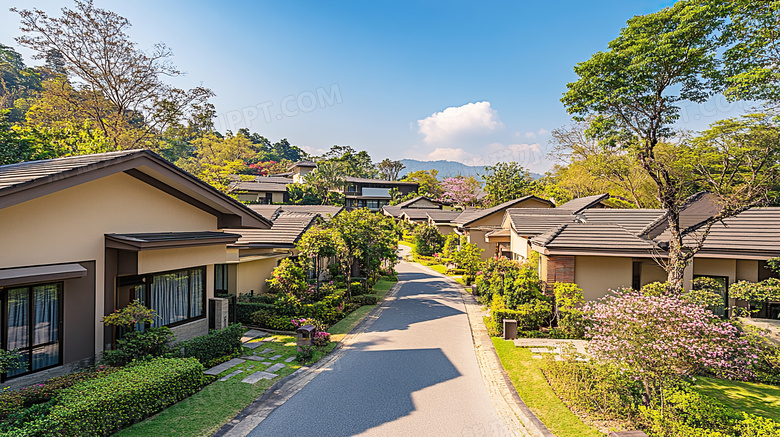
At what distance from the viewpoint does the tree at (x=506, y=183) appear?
4219 cm

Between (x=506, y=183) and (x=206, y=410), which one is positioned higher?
(x=506, y=183)

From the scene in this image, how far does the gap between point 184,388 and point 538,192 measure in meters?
41.2

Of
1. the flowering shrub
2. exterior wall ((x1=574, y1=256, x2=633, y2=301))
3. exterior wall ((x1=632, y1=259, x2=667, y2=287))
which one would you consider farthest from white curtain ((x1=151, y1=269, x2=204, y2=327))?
exterior wall ((x1=632, y1=259, x2=667, y2=287))

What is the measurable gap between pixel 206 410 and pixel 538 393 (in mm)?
A: 7184

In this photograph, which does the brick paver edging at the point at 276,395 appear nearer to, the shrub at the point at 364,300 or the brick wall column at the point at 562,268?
the shrub at the point at 364,300

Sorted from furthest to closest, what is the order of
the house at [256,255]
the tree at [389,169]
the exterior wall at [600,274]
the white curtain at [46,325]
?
the tree at [389,169], the house at [256,255], the exterior wall at [600,274], the white curtain at [46,325]

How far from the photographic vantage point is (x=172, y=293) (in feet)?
33.1

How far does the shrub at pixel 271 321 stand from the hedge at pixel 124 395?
4.78 m

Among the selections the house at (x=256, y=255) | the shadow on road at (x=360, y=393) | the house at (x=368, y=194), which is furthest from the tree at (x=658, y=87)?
the house at (x=368, y=194)

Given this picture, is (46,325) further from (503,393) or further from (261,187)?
(261,187)

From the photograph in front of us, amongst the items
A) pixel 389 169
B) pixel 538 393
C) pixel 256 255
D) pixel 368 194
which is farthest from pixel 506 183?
pixel 389 169

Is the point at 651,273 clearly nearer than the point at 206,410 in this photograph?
No

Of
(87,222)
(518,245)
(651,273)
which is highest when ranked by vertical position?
(87,222)

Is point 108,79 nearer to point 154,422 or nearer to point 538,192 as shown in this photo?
point 154,422
